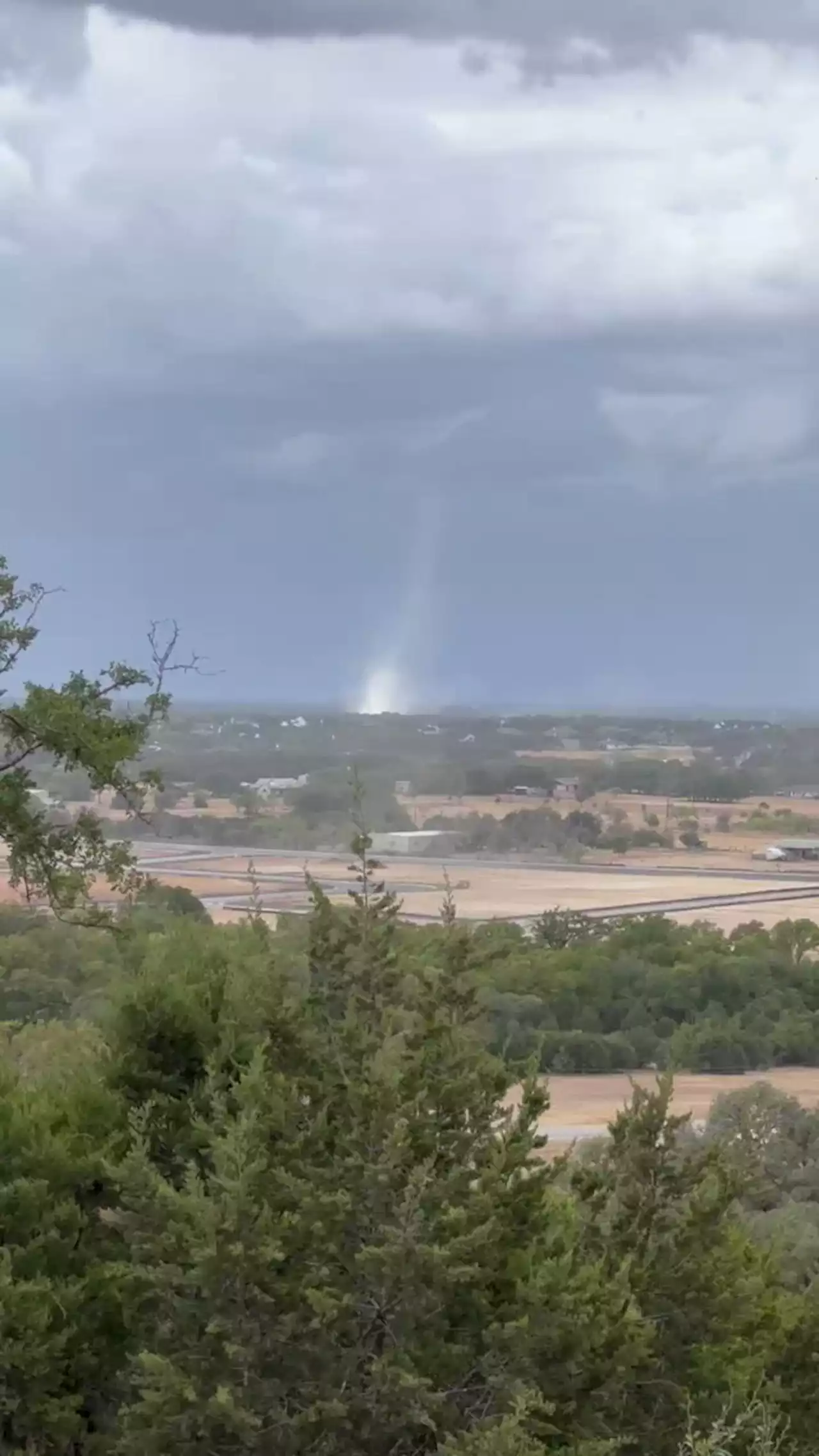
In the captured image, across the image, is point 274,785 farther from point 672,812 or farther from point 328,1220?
point 672,812

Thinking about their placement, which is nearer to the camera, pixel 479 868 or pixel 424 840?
pixel 424 840

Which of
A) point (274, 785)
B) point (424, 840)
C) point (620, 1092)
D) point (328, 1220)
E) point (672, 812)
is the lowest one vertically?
point (620, 1092)

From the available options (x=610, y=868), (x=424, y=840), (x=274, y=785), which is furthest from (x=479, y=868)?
(x=274, y=785)

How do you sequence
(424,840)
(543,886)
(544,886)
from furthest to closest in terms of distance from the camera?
(544,886)
(543,886)
(424,840)

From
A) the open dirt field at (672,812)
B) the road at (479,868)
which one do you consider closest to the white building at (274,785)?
the road at (479,868)

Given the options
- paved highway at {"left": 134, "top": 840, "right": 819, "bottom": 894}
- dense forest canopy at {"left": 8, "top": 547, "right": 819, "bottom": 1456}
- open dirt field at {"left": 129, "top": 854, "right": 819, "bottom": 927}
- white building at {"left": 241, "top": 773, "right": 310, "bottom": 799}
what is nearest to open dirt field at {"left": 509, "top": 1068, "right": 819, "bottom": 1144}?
open dirt field at {"left": 129, "top": 854, "right": 819, "bottom": 927}

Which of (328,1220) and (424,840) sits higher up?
(424,840)

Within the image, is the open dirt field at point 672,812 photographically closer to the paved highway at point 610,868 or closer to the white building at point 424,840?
the paved highway at point 610,868

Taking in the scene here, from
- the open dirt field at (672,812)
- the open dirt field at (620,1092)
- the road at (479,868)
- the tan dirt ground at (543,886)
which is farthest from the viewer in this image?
the open dirt field at (672,812)
